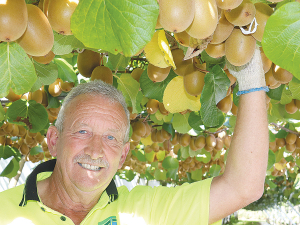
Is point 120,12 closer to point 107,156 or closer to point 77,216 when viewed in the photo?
point 107,156

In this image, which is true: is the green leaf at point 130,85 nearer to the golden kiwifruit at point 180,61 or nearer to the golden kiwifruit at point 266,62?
the golden kiwifruit at point 180,61

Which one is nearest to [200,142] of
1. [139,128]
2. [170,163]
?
[139,128]

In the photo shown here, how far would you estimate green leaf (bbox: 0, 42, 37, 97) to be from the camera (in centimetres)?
76

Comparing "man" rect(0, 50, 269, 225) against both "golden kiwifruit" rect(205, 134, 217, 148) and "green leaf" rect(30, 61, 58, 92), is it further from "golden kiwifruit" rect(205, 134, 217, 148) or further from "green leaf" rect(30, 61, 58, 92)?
"golden kiwifruit" rect(205, 134, 217, 148)

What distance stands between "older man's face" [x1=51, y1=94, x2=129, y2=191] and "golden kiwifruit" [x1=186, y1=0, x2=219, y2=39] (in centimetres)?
76

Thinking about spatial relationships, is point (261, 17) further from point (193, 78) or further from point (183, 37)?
point (193, 78)

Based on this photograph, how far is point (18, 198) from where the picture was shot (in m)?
1.26

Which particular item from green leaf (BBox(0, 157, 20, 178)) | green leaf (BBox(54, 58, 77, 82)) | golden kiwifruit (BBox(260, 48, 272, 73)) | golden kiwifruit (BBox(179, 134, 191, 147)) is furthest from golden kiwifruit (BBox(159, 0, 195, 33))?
green leaf (BBox(0, 157, 20, 178))

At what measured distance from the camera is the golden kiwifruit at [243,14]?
80cm

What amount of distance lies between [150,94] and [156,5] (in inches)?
41.1

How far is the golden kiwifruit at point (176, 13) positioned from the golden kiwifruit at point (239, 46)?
29 centimetres

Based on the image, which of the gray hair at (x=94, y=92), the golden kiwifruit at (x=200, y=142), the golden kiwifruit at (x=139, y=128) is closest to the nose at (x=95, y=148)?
the gray hair at (x=94, y=92)

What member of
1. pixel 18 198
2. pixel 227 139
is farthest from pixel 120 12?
pixel 227 139

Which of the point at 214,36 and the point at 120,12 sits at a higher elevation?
the point at 120,12
